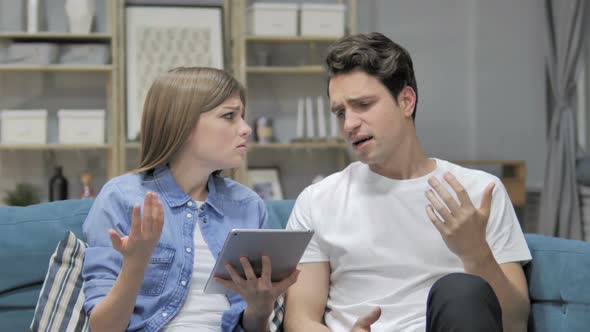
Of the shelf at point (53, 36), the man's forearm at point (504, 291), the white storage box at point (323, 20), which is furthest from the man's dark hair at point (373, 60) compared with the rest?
the shelf at point (53, 36)

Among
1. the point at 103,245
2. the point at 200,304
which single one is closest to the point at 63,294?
the point at 103,245

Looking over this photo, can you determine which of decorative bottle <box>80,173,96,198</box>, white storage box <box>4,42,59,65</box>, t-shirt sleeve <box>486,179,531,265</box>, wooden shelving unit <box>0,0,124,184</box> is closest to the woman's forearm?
t-shirt sleeve <box>486,179,531,265</box>

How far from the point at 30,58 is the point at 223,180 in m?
2.88

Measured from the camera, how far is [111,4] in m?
4.25

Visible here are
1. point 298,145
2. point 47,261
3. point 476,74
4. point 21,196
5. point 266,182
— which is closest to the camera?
point 47,261

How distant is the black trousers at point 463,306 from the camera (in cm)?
128

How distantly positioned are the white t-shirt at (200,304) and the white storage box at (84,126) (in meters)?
2.79

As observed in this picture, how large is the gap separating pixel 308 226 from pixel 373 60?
395 mm

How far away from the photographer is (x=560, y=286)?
1614 millimetres

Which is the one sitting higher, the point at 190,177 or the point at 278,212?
the point at 190,177

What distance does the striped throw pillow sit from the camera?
1.53m

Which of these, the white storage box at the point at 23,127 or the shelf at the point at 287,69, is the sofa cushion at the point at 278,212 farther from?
the white storage box at the point at 23,127

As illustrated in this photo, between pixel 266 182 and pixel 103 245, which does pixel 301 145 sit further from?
pixel 103 245

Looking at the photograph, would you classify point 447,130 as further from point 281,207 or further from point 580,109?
point 281,207
